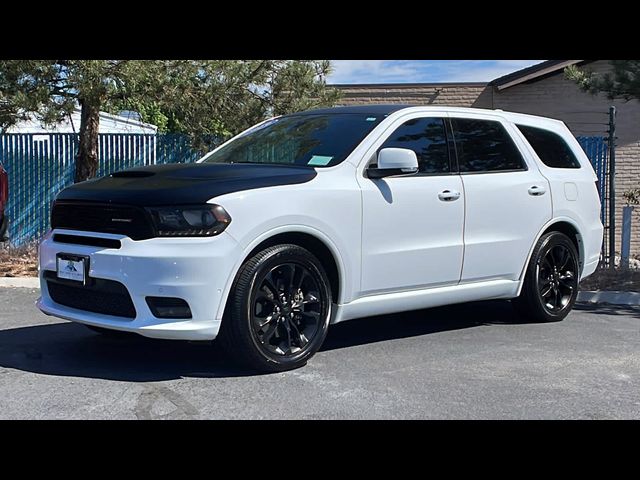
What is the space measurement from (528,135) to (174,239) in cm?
369

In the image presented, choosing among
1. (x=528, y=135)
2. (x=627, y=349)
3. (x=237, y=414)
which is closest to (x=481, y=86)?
(x=528, y=135)

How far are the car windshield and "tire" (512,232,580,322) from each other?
80.4 inches

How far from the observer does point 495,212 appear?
21.1ft

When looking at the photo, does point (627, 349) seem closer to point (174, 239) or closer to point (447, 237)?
point (447, 237)

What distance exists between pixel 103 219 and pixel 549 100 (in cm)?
1308

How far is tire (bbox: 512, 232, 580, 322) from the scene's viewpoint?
22.8 feet

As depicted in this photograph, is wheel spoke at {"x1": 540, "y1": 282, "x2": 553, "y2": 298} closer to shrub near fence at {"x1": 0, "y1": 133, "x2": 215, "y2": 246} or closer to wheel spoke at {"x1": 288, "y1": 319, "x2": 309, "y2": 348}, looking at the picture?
wheel spoke at {"x1": 288, "y1": 319, "x2": 309, "y2": 348}

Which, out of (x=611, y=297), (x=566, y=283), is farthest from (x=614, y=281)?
(x=566, y=283)

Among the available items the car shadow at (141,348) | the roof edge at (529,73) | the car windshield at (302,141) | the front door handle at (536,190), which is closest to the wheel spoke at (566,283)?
the car shadow at (141,348)

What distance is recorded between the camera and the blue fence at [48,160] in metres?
12.6

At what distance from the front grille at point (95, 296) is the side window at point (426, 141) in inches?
88.0

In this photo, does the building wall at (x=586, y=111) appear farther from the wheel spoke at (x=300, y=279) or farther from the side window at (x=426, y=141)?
the wheel spoke at (x=300, y=279)

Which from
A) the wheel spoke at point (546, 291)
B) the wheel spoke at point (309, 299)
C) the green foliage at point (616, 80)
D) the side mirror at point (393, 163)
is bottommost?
the wheel spoke at point (546, 291)

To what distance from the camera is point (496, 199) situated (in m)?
6.45
